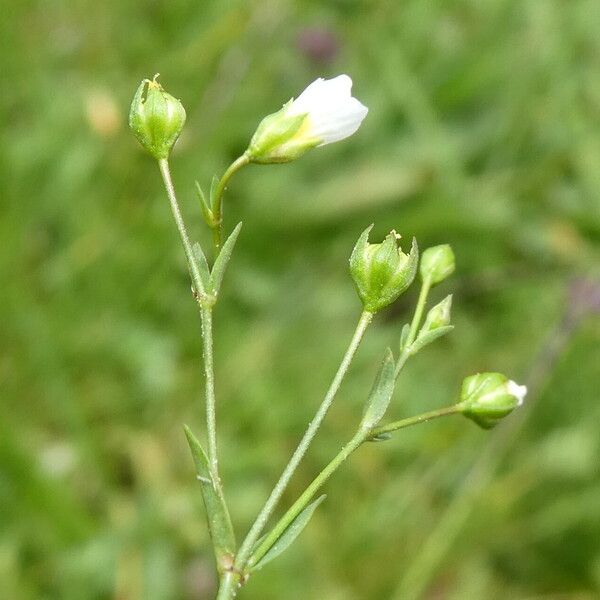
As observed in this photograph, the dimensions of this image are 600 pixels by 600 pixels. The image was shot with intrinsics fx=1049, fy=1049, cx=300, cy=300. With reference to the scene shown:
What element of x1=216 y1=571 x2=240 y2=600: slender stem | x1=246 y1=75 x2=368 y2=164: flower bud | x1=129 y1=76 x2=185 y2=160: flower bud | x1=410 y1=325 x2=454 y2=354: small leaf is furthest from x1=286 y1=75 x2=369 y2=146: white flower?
x1=216 y1=571 x2=240 y2=600: slender stem

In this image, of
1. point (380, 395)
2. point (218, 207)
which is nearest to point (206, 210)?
point (218, 207)

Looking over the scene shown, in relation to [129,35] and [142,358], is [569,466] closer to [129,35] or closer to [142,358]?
[142,358]

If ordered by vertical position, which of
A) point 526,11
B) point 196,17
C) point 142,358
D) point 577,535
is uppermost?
point 196,17

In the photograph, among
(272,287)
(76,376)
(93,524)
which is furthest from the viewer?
(272,287)

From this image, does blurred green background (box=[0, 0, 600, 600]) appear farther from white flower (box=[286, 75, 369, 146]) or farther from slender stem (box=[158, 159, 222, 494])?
slender stem (box=[158, 159, 222, 494])

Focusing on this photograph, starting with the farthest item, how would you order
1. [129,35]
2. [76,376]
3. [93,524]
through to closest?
1. [129,35]
2. [76,376]
3. [93,524]

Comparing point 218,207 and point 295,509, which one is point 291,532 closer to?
point 295,509

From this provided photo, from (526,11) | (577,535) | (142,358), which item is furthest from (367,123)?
(577,535)
